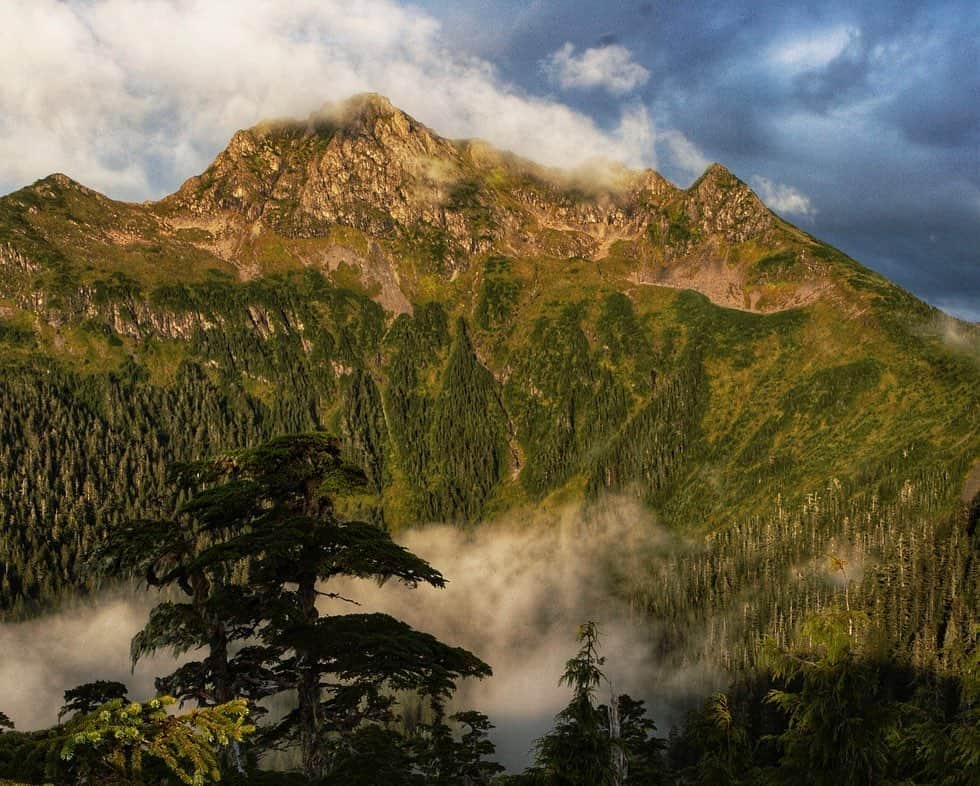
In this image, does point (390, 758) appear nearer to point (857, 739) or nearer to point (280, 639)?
point (280, 639)

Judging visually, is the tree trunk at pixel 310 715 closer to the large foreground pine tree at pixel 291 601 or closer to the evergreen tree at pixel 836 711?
the large foreground pine tree at pixel 291 601

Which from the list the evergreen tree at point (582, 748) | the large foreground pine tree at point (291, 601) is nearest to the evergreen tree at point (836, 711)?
the evergreen tree at point (582, 748)

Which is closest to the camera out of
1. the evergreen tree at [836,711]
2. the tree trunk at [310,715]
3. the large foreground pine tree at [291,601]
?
the evergreen tree at [836,711]

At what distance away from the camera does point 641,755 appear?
58750mm

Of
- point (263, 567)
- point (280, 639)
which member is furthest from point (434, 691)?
point (263, 567)

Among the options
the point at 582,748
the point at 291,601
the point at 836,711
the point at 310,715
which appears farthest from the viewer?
the point at 310,715

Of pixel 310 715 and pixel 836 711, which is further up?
pixel 310 715

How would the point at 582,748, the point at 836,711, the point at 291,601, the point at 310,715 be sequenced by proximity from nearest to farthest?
the point at 836,711
the point at 582,748
the point at 291,601
the point at 310,715

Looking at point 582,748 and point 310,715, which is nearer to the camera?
point 582,748

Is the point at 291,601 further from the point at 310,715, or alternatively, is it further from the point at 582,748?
the point at 582,748

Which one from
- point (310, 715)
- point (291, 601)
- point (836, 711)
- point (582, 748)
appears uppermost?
point (291, 601)

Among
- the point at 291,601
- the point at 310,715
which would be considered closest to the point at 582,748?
the point at 310,715

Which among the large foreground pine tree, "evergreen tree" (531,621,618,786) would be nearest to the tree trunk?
the large foreground pine tree

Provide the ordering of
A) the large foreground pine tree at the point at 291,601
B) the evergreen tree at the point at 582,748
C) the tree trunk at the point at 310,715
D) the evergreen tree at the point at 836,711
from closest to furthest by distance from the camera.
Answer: the evergreen tree at the point at 836,711
the large foreground pine tree at the point at 291,601
the evergreen tree at the point at 582,748
the tree trunk at the point at 310,715
